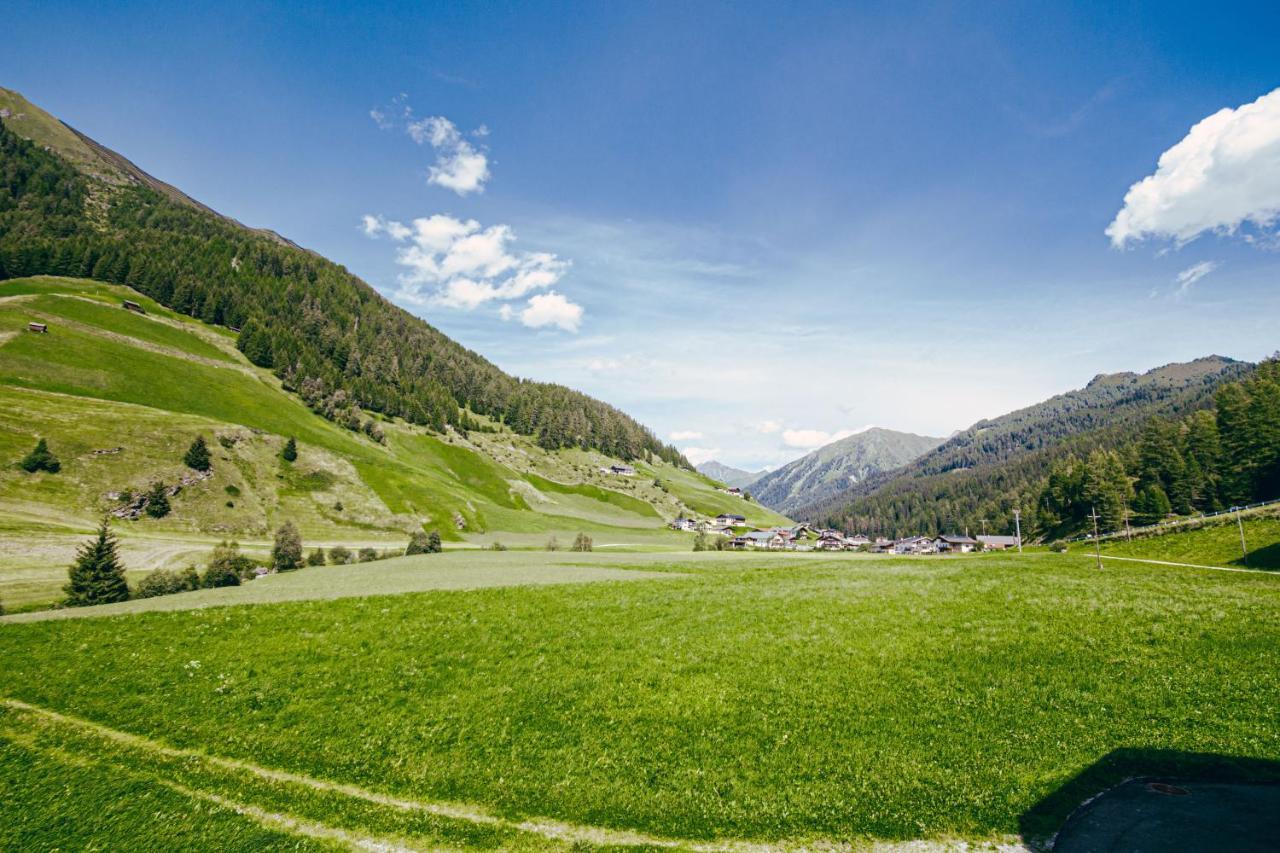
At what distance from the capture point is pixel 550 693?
61.1 feet

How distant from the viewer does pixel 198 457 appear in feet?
322

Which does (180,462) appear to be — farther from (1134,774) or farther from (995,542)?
(995,542)

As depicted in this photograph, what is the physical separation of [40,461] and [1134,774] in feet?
421

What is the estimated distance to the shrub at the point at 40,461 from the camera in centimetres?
7931

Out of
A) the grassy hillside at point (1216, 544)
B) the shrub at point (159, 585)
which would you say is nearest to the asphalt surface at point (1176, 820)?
the grassy hillside at point (1216, 544)

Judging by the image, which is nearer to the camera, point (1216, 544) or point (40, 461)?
point (1216, 544)

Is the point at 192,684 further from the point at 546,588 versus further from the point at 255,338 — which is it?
the point at 255,338

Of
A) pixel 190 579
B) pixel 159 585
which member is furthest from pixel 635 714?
pixel 190 579

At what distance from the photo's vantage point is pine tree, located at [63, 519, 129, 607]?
43500 millimetres

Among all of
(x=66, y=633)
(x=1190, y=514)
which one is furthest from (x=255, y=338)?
(x=1190, y=514)

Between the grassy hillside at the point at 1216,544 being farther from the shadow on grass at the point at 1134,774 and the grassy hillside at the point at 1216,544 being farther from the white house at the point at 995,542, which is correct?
the white house at the point at 995,542

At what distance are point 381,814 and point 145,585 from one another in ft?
186

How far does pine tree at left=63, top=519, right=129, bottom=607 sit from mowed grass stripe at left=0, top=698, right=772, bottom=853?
3690 cm

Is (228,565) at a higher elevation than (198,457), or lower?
lower
